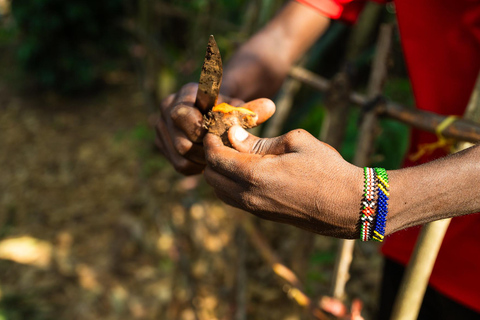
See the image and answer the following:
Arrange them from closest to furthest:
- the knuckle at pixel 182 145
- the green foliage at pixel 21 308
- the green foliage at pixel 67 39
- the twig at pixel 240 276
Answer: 1. the knuckle at pixel 182 145
2. the twig at pixel 240 276
3. the green foliage at pixel 21 308
4. the green foliage at pixel 67 39

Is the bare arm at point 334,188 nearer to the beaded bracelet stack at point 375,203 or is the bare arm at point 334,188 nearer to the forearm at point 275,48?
the beaded bracelet stack at point 375,203

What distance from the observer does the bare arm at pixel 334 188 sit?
2.21 feet

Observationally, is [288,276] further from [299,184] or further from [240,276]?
[299,184]

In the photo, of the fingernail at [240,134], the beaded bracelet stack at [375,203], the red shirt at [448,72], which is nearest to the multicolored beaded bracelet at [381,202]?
the beaded bracelet stack at [375,203]

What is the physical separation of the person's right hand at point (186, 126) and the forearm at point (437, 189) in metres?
0.36

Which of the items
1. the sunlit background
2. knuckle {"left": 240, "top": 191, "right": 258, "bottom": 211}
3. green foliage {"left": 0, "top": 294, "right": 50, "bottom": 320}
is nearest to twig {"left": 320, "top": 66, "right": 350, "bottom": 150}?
the sunlit background

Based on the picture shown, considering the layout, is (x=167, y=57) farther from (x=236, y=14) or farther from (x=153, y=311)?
(x=153, y=311)

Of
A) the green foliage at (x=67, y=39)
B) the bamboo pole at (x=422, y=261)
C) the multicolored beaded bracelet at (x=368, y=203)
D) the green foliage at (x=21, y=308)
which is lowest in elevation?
the green foliage at (x=21, y=308)

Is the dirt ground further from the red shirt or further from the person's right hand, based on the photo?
the person's right hand

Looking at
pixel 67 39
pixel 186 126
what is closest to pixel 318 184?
pixel 186 126

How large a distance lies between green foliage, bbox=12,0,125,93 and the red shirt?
4605 millimetres

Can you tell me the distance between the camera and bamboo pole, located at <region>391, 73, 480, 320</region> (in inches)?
34.2

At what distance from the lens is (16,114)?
17.0 ft

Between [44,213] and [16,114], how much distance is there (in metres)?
2.43
